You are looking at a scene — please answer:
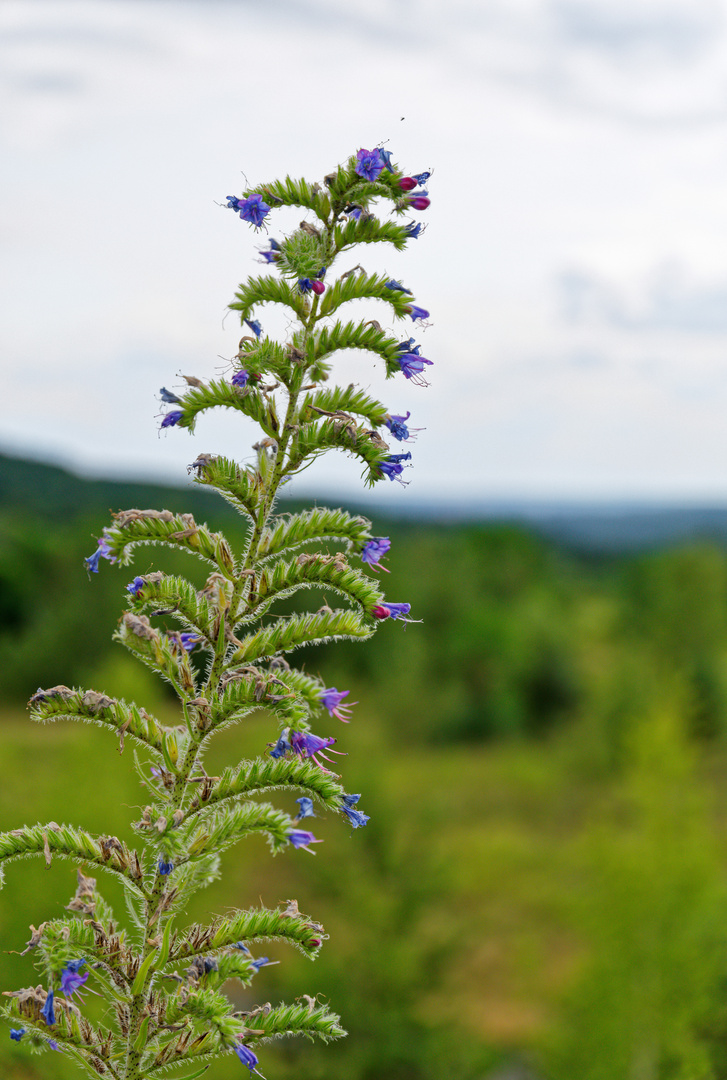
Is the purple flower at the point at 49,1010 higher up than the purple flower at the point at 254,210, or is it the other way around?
the purple flower at the point at 254,210

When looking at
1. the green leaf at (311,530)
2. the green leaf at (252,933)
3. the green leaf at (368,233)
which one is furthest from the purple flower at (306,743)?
the green leaf at (368,233)

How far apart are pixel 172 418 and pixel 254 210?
3.98 feet

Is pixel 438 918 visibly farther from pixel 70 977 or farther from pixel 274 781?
pixel 70 977

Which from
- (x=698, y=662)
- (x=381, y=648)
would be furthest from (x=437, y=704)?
(x=698, y=662)

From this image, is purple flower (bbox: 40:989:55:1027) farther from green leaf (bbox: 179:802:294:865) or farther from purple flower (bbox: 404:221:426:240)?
purple flower (bbox: 404:221:426:240)

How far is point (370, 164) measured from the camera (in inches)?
186

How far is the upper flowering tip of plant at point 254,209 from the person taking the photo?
4.89 meters

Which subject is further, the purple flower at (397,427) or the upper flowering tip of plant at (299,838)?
the purple flower at (397,427)

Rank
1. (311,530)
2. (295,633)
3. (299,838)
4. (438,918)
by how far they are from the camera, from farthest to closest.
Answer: (438,918), (311,530), (295,633), (299,838)

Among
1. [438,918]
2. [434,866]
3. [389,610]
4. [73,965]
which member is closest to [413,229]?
[389,610]

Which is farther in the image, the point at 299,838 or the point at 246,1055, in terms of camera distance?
the point at 299,838

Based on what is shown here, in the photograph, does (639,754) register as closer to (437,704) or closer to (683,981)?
(683,981)

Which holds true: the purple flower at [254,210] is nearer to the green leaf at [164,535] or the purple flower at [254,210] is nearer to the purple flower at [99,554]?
the green leaf at [164,535]

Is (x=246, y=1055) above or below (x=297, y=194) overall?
below
